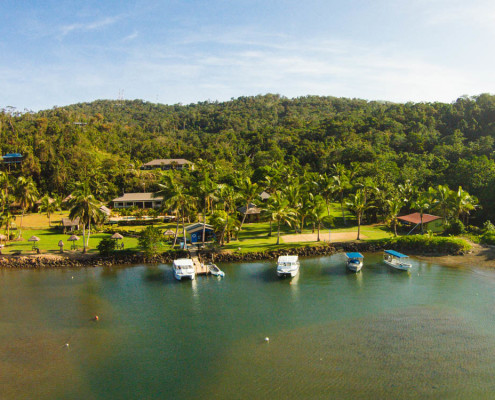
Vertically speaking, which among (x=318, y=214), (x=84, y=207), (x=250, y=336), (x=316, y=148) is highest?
(x=316, y=148)

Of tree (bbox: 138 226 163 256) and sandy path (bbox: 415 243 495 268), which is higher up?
tree (bbox: 138 226 163 256)

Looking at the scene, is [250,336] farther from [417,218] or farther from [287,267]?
[417,218]

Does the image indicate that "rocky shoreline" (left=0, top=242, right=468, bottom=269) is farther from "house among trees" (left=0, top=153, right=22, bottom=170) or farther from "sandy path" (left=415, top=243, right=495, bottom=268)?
"house among trees" (left=0, top=153, right=22, bottom=170)

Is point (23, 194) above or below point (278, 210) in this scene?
above

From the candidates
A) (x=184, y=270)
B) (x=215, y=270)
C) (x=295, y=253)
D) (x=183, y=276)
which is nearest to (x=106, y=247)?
(x=184, y=270)

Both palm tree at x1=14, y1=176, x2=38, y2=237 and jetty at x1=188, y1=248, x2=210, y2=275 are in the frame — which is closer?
jetty at x1=188, y1=248, x2=210, y2=275

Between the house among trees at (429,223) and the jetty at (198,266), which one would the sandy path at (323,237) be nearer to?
the house among trees at (429,223)

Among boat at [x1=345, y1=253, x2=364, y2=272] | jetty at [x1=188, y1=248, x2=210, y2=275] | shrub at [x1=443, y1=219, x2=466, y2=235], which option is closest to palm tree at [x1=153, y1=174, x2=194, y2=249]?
jetty at [x1=188, y1=248, x2=210, y2=275]
